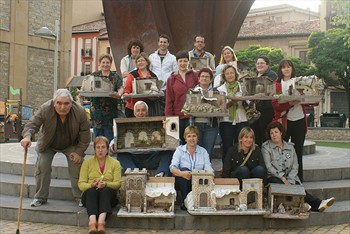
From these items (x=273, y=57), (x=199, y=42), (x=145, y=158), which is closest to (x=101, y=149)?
(x=145, y=158)

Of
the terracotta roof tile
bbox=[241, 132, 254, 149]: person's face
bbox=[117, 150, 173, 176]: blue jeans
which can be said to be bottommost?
bbox=[117, 150, 173, 176]: blue jeans

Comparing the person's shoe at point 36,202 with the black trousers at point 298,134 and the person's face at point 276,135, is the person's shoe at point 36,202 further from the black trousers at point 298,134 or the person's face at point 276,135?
the black trousers at point 298,134

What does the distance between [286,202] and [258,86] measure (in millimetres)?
1414

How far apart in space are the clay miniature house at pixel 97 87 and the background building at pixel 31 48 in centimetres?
2648

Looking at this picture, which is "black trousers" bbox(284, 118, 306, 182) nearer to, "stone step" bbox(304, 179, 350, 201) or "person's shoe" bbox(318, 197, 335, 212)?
"stone step" bbox(304, 179, 350, 201)

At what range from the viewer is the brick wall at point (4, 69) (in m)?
32.9

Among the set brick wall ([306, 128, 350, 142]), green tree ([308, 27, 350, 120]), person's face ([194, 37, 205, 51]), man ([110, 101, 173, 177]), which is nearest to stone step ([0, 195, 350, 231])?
man ([110, 101, 173, 177])

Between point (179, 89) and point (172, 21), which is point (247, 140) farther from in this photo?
point (172, 21)

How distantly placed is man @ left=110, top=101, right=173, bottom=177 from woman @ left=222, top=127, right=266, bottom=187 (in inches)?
28.4

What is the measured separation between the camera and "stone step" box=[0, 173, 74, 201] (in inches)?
253

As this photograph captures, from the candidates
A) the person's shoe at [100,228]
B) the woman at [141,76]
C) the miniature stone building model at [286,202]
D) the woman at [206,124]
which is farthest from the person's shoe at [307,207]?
the woman at [141,76]

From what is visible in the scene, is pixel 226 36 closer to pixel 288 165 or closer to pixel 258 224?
pixel 288 165

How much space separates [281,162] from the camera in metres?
6.12

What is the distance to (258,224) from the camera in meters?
5.71
